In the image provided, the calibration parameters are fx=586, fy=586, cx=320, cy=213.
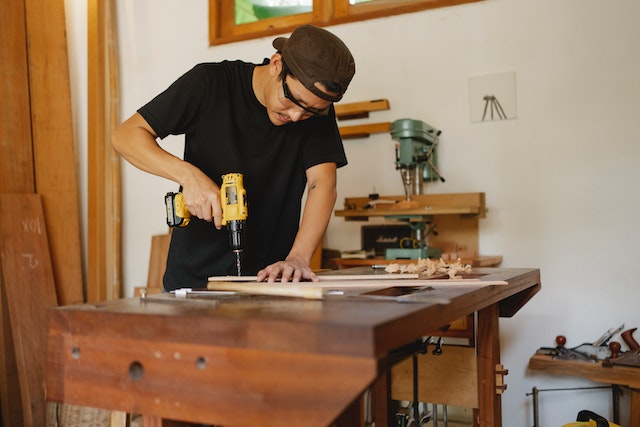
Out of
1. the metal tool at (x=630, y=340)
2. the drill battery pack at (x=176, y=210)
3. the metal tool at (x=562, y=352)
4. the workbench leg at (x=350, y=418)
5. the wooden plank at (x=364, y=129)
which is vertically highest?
the wooden plank at (x=364, y=129)

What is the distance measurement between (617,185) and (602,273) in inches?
17.2

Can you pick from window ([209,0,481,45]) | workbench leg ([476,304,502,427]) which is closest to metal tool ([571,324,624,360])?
workbench leg ([476,304,502,427])

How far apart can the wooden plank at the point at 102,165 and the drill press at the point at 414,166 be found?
1980mm

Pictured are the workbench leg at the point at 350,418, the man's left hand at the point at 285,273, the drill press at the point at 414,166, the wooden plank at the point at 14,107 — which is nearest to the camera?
the workbench leg at the point at 350,418

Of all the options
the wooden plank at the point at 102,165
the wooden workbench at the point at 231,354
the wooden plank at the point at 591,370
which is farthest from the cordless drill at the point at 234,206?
the wooden plank at the point at 102,165

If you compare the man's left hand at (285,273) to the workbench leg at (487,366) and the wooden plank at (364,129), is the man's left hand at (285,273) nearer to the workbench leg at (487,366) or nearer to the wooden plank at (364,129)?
the workbench leg at (487,366)

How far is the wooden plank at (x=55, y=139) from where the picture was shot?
11.5ft

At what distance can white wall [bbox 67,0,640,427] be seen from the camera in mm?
2869

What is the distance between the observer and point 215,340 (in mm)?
940

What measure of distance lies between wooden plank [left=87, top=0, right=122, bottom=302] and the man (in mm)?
2089

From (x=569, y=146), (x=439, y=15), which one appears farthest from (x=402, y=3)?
(x=569, y=146)

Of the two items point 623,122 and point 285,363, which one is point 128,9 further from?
point 285,363

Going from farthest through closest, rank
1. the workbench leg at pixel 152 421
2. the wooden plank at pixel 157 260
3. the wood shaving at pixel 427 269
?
the wooden plank at pixel 157 260, the wood shaving at pixel 427 269, the workbench leg at pixel 152 421

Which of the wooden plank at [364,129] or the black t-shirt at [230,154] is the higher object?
the wooden plank at [364,129]
